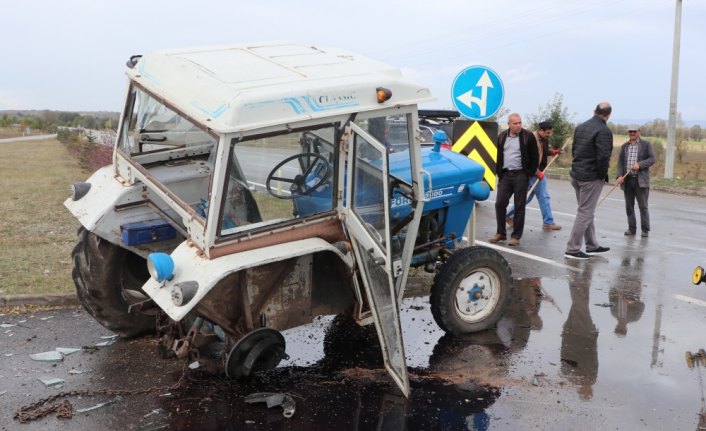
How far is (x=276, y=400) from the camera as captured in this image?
4.67 m

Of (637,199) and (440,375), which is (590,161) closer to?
(637,199)

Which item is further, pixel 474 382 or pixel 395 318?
pixel 474 382

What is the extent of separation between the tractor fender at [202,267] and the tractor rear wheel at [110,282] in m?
1.09

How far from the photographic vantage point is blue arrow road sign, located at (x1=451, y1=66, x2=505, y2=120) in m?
8.34

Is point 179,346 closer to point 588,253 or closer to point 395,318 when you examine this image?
point 395,318

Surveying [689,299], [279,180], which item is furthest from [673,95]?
[279,180]

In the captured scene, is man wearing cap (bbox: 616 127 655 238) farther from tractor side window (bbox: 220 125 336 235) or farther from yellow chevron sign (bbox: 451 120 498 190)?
tractor side window (bbox: 220 125 336 235)

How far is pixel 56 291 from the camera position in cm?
692

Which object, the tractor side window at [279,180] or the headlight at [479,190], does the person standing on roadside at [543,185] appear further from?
the tractor side window at [279,180]

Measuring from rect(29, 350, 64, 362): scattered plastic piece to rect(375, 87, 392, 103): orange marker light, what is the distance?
129 inches

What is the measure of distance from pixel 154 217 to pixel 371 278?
1.82m

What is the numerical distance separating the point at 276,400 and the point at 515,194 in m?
5.85

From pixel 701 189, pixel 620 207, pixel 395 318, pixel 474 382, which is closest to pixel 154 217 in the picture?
pixel 395 318

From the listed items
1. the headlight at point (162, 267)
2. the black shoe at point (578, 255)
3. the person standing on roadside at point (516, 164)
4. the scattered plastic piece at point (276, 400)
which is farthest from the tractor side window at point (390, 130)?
the black shoe at point (578, 255)
